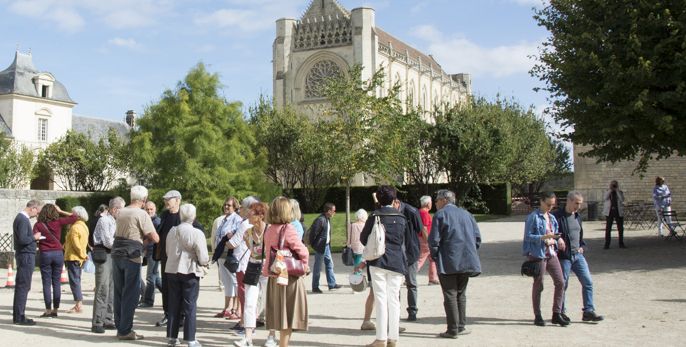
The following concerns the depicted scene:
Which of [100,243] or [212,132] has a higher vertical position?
[212,132]

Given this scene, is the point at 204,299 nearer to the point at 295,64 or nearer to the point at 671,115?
the point at 671,115

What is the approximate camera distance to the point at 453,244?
727 centimetres

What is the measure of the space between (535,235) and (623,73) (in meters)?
6.76

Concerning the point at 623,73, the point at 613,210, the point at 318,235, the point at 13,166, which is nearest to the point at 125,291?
the point at 318,235

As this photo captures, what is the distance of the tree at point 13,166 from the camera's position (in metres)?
42.1

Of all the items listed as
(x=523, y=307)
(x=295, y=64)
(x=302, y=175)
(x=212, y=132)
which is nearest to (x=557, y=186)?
(x=295, y=64)

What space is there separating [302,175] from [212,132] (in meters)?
16.6

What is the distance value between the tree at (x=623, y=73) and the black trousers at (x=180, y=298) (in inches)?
368

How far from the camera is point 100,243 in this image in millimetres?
8617

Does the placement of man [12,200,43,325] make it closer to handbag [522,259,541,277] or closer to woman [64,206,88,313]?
woman [64,206,88,313]

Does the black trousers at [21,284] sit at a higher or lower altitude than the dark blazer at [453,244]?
lower

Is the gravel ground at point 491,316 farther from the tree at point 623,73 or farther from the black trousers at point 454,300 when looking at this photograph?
the tree at point 623,73

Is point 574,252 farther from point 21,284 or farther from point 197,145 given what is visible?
point 197,145

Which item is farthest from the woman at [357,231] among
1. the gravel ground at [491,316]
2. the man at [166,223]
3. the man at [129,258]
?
the man at [129,258]
